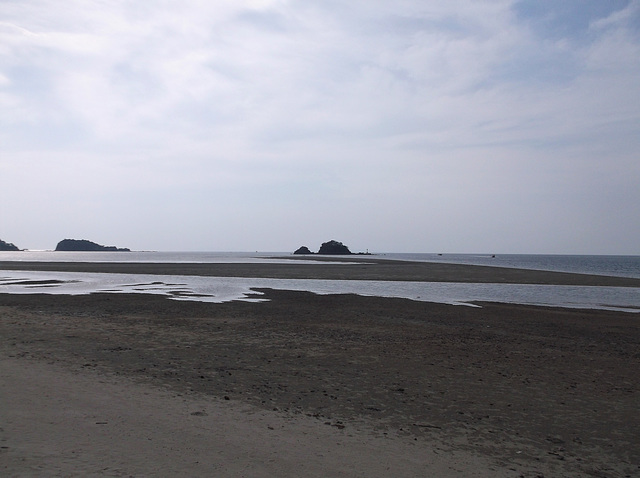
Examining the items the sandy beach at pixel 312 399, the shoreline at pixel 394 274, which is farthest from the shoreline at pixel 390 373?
the shoreline at pixel 394 274

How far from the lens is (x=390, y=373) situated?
41.0ft

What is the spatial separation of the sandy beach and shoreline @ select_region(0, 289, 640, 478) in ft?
0.16

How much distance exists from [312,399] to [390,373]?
118 inches

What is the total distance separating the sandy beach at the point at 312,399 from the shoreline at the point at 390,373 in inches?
2.0

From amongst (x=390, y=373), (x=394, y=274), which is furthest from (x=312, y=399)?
(x=394, y=274)

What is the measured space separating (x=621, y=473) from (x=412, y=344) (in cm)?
937

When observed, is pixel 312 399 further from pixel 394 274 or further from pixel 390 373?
pixel 394 274

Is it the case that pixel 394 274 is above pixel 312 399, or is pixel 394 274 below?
above

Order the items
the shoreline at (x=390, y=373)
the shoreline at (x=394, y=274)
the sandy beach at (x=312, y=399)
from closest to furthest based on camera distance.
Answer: the sandy beach at (x=312, y=399)
the shoreline at (x=390, y=373)
the shoreline at (x=394, y=274)

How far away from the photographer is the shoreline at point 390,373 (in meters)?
7.93

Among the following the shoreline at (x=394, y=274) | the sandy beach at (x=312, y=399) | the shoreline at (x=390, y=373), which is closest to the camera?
the sandy beach at (x=312, y=399)

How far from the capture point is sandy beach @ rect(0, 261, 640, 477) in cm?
698

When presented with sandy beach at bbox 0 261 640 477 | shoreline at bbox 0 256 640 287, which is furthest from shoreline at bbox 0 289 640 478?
shoreline at bbox 0 256 640 287

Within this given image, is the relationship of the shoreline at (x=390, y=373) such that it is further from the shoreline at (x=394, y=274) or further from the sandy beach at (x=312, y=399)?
the shoreline at (x=394, y=274)
